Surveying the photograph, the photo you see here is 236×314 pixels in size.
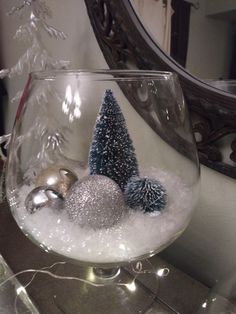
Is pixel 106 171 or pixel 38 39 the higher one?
pixel 38 39

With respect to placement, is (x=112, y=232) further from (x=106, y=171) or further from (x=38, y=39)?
A: (x=38, y=39)

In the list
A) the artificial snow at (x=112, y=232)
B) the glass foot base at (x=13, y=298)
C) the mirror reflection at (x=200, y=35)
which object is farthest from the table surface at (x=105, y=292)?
the mirror reflection at (x=200, y=35)

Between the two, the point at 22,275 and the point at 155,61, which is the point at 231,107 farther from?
the point at 22,275

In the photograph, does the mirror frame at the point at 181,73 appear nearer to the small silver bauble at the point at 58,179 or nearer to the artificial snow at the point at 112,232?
the artificial snow at the point at 112,232

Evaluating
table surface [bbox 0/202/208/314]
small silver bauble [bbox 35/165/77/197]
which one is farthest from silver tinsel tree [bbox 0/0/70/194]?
table surface [bbox 0/202/208/314]

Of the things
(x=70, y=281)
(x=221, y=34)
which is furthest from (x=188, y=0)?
(x=70, y=281)

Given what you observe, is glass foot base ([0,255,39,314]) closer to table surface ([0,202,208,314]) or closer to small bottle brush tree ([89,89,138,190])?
table surface ([0,202,208,314])

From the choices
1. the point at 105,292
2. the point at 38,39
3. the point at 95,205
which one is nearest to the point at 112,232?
the point at 95,205
